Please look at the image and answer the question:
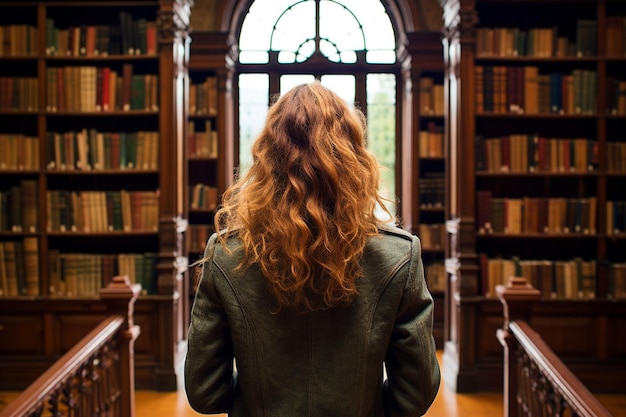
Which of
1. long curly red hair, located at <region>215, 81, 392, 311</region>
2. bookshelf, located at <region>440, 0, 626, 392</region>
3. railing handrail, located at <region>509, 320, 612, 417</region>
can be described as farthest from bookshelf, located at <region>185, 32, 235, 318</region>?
long curly red hair, located at <region>215, 81, 392, 311</region>

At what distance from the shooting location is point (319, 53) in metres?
6.34

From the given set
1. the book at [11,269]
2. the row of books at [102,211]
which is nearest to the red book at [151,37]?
the row of books at [102,211]

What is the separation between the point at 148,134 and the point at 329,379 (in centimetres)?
366

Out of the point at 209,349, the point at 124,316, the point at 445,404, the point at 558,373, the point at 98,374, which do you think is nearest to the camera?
the point at 209,349

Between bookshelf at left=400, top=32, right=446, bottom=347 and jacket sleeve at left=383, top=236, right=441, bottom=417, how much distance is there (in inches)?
180

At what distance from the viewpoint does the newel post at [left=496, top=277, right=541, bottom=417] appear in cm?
294

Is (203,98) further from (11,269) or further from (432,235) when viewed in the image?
(432,235)

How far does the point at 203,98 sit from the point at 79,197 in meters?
1.62

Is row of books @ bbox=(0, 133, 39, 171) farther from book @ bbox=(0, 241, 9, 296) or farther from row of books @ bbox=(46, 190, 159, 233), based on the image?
book @ bbox=(0, 241, 9, 296)

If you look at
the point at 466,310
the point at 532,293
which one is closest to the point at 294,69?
the point at 466,310

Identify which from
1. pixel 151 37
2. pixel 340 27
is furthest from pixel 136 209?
pixel 340 27

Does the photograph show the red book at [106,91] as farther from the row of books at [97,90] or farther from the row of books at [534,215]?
the row of books at [534,215]

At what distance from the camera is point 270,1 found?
642 centimetres

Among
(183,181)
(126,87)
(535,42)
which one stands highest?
(535,42)
